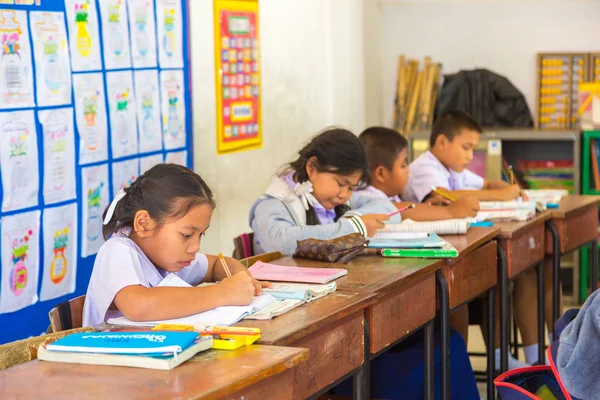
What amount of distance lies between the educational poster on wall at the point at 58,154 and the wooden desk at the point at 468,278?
1.40 metres

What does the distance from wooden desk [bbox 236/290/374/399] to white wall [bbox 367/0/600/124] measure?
417cm

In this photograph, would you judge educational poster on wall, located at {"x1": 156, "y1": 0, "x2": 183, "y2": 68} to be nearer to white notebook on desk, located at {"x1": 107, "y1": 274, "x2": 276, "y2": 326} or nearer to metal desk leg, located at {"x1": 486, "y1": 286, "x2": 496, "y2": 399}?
metal desk leg, located at {"x1": 486, "y1": 286, "x2": 496, "y2": 399}

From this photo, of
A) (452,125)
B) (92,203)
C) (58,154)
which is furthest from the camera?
(452,125)

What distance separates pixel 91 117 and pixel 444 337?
157 cm

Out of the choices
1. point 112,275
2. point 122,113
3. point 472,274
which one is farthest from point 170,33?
point 112,275

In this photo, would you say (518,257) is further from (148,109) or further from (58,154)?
(58,154)

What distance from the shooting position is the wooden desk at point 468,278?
3.09 m

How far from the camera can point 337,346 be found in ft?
A: 7.59

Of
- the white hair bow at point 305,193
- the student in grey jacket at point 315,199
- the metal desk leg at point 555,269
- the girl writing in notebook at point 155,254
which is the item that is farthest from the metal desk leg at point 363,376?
the metal desk leg at point 555,269

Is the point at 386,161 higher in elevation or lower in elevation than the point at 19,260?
higher

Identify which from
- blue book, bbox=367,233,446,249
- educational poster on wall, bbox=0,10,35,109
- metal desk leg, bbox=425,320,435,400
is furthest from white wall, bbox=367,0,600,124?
metal desk leg, bbox=425,320,435,400

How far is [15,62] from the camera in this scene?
322cm

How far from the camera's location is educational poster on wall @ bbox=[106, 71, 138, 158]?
379 cm

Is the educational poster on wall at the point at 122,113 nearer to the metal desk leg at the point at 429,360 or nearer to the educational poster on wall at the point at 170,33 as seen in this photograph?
the educational poster on wall at the point at 170,33
